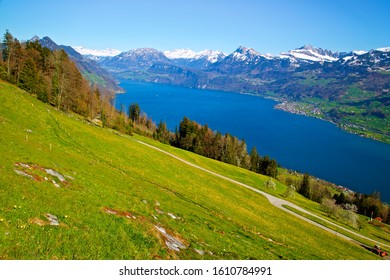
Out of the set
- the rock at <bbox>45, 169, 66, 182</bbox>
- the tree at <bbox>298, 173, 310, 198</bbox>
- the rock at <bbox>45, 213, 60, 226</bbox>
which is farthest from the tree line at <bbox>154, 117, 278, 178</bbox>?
the rock at <bbox>45, 213, 60, 226</bbox>

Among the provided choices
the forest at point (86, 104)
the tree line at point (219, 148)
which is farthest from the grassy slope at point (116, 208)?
the tree line at point (219, 148)

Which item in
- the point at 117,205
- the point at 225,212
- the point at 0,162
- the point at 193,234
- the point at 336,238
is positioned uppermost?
the point at 0,162

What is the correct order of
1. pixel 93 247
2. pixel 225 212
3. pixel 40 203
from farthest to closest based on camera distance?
pixel 225 212 < pixel 40 203 < pixel 93 247

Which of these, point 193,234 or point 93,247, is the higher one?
point 93,247

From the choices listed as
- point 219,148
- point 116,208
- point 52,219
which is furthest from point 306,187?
point 52,219

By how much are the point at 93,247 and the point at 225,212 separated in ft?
78.7

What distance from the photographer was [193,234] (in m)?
21.9

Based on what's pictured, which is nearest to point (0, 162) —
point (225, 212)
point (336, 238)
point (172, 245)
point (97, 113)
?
point (172, 245)

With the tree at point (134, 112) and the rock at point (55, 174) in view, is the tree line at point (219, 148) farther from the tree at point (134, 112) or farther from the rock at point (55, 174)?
the rock at point (55, 174)

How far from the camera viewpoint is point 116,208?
67.9ft

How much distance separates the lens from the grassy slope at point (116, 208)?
1455cm

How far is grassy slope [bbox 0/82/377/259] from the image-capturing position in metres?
14.6

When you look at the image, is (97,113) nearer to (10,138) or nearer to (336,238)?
(10,138)

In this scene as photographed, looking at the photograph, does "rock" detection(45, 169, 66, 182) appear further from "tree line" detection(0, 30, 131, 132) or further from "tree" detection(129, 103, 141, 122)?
"tree" detection(129, 103, 141, 122)
